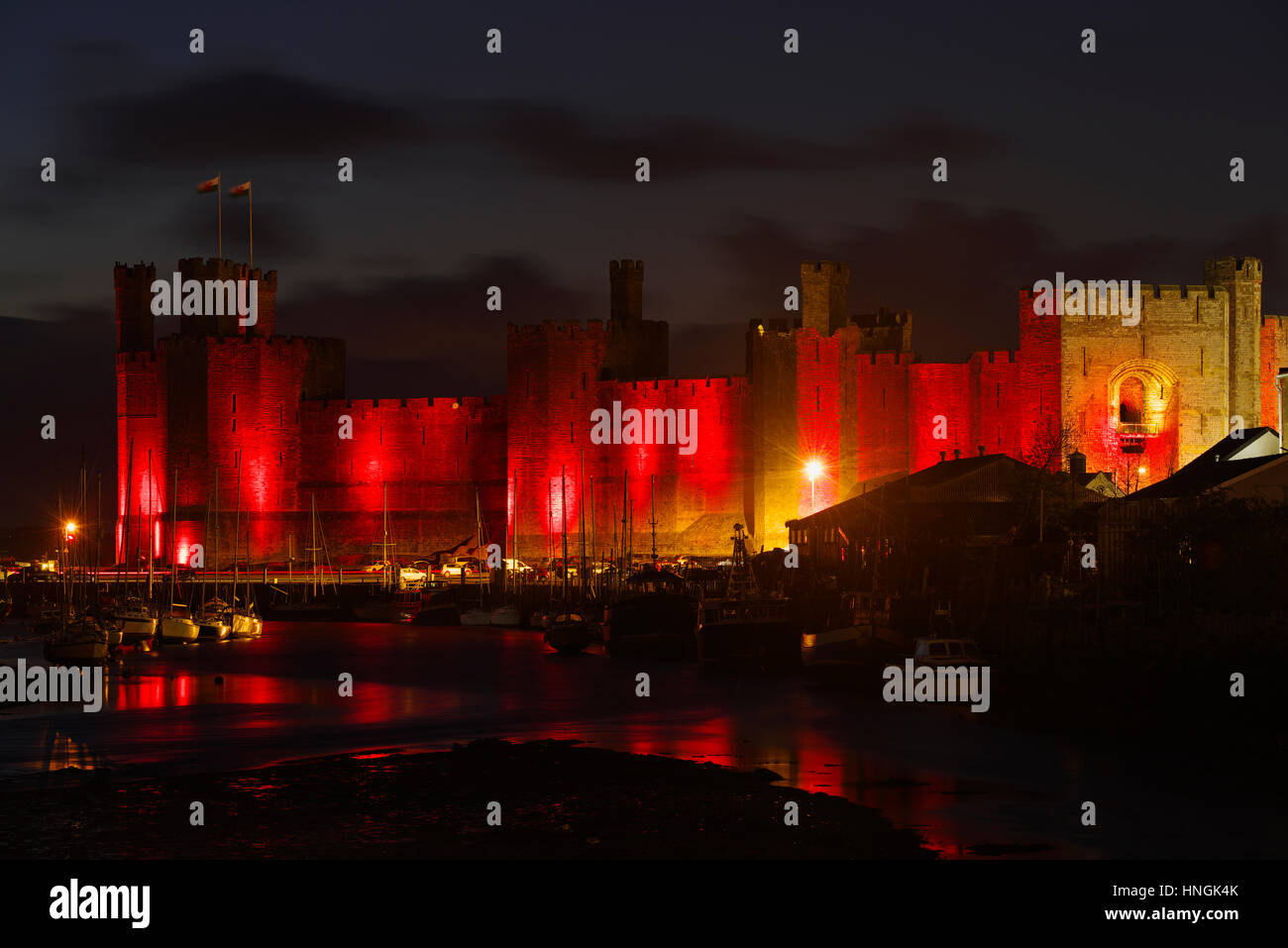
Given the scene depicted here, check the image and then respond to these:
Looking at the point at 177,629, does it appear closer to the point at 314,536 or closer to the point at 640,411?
the point at 314,536

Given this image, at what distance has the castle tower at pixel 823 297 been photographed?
149ft

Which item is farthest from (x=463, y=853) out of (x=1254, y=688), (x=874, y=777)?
(x=1254, y=688)

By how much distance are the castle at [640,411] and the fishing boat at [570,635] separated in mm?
10799

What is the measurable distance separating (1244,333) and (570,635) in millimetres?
17932

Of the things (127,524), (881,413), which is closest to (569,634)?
(881,413)

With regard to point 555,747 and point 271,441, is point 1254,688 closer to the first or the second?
point 555,747

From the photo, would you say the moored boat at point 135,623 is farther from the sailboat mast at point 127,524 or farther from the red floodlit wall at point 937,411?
the red floodlit wall at point 937,411

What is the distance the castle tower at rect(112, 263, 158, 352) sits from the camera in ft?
174

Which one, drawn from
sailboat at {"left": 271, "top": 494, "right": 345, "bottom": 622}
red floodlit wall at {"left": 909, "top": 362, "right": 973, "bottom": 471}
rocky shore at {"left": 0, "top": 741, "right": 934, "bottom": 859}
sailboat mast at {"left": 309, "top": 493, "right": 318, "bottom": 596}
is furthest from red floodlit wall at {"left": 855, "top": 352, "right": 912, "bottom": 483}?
rocky shore at {"left": 0, "top": 741, "right": 934, "bottom": 859}

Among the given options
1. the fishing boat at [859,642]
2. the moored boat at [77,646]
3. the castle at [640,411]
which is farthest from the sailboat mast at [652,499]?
the fishing boat at [859,642]
